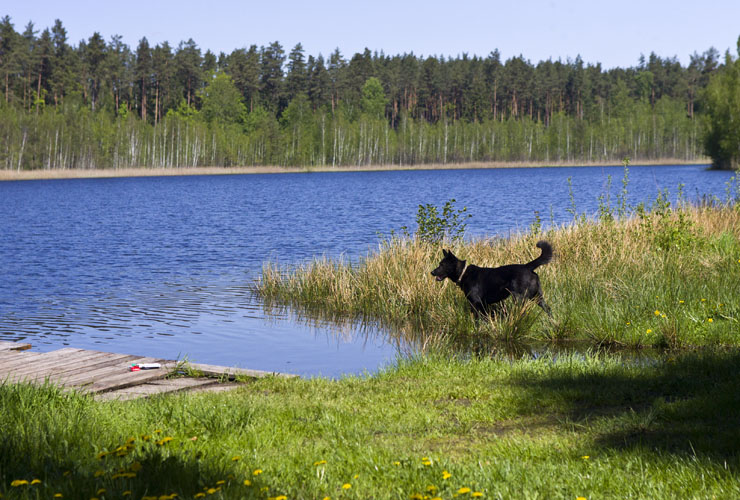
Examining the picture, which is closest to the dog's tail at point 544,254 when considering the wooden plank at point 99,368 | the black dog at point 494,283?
the black dog at point 494,283

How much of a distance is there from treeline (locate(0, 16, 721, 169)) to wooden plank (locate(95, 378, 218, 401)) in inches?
3312

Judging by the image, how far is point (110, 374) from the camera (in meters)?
7.89

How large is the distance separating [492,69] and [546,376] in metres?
134

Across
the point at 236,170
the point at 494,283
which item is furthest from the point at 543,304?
the point at 236,170

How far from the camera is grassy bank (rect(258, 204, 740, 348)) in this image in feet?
34.1

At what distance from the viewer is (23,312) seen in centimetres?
1569

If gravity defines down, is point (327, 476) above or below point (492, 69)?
below

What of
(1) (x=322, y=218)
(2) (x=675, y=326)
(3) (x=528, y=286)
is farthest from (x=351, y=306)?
(1) (x=322, y=218)

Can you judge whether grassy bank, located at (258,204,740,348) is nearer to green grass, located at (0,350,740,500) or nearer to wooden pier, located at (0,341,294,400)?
green grass, located at (0,350,740,500)

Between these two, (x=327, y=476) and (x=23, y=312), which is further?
(x=23, y=312)

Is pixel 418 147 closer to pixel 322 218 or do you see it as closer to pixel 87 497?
pixel 322 218

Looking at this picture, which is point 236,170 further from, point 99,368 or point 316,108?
point 99,368

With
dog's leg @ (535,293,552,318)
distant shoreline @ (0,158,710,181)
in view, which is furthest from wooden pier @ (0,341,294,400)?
distant shoreline @ (0,158,710,181)

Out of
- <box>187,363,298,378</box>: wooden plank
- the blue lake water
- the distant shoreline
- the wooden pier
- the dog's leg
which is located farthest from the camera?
the distant shoreline
